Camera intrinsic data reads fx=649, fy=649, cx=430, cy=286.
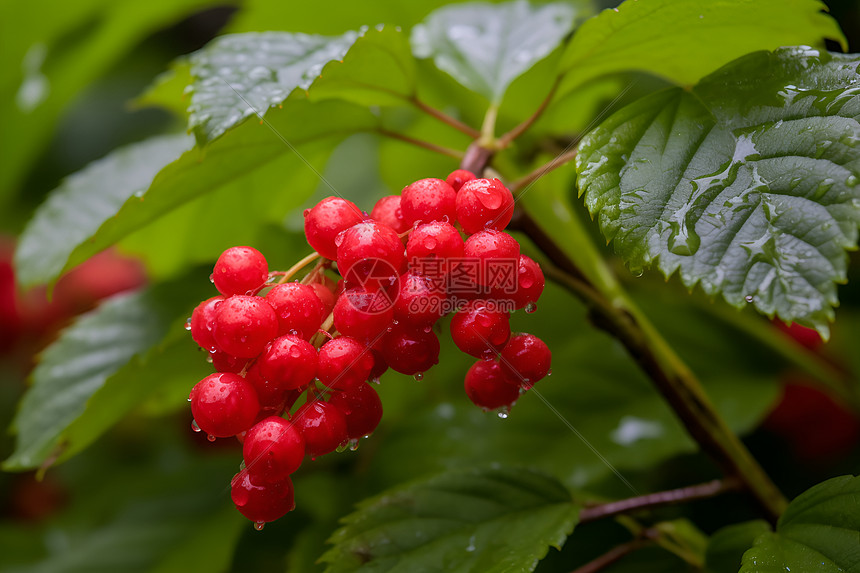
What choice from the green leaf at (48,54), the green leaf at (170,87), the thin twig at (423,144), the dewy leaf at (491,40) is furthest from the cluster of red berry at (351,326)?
the green leaf at (48,54)

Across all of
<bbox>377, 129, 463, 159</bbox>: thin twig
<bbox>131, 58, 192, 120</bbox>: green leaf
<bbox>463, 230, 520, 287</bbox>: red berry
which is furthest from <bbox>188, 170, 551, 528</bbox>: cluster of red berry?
<bbox>131, 58, 192, 120</bbox>: green leaf

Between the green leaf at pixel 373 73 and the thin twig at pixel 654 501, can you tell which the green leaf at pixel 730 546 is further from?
the green leaf at pixel 373 73

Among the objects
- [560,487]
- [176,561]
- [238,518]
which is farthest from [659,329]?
[176,561]

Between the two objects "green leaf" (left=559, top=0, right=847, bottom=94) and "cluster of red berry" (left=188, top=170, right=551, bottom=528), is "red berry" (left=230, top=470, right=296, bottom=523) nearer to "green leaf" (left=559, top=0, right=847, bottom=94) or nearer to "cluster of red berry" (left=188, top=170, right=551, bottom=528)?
"cluster of red berry" (left=188, top=170, right=551, bottom=528)

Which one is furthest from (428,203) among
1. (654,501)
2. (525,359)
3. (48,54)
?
(48,54)

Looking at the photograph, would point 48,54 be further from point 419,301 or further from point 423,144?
point 419,301

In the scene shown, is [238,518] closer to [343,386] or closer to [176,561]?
[176,561]

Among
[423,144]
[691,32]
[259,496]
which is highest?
[691,32]
